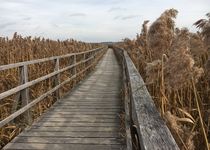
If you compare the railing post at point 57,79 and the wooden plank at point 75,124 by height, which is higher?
the railing post at point 57,79

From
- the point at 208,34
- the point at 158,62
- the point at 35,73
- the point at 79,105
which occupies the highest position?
the point at 208,34

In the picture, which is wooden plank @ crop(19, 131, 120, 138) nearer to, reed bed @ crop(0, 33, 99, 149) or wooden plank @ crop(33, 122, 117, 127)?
reed bed @ crop(0, 33, 99, 149)

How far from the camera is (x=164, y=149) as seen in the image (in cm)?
201

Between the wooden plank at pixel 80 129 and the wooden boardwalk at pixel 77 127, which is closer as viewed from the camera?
the wooden boardwalk at pixel 77 127

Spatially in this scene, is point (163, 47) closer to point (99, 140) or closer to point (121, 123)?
point (99, 140)

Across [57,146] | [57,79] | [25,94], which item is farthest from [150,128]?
[57,79]

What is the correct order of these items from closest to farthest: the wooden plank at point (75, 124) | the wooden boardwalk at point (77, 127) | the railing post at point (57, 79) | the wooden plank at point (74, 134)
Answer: the wooden boardwalk at point (77, 127), the wooden plank at point (74, 134), the wooden plank at point (75, 124), the railing post at point (57, 79)

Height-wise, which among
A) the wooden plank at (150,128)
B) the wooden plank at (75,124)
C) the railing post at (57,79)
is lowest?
the wooden plank at (75,124)

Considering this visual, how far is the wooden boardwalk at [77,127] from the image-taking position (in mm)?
5227

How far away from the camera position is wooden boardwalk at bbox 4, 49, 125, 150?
5.23 metres

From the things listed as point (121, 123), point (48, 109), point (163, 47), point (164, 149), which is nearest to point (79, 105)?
point (48, 109)

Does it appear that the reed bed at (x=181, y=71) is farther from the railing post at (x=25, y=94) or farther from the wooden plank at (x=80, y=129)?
the railing post at (x=25, y=94)

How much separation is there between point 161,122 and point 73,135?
10.8 feet

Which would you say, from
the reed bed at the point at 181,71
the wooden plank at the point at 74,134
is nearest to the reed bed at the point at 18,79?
the wooden plank at the point at 74,134
